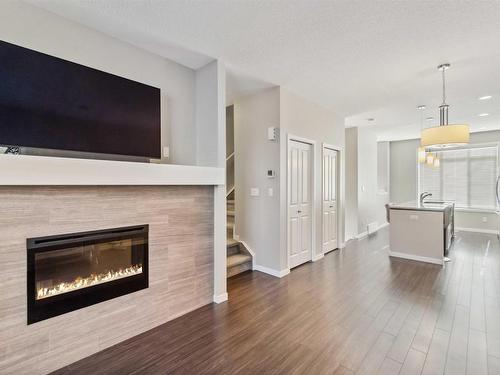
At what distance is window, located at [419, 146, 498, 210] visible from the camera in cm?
690

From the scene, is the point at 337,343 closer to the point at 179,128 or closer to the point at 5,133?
the point at 179,128

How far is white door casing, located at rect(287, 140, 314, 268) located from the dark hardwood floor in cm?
54

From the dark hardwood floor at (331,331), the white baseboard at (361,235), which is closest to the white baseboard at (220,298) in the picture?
the dark hardwood floor at (331,331)

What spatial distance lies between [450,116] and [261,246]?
198 inches

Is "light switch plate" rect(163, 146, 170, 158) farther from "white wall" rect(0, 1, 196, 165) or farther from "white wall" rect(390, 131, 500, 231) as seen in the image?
"white wall" rect(390, 131, 500, 231)

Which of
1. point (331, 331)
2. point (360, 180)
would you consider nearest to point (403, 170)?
point (360, 180)

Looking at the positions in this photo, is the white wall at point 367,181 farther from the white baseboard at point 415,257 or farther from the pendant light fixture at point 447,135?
the pendant light fixture at point 447,135

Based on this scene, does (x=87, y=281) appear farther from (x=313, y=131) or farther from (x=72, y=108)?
(x=313, y=131)

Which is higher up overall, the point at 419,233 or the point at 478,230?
the point at 419,233

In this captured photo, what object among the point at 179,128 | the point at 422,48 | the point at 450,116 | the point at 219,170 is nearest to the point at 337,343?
the point at 219,170

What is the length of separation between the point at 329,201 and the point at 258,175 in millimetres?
1833

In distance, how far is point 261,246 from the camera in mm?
3963

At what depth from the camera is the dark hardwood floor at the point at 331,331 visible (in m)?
1.91

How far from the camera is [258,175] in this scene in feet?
13.0
